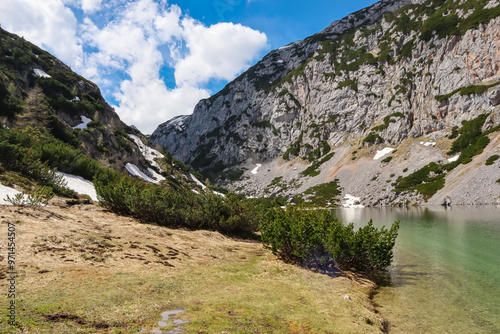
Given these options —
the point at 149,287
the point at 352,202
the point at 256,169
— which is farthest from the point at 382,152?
the point at 149,287

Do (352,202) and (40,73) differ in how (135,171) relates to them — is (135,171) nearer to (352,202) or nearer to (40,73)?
(40,73)

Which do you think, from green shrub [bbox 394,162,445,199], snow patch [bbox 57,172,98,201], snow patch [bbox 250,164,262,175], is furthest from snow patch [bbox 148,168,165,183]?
snow patch [bbox 250,164,262,175]

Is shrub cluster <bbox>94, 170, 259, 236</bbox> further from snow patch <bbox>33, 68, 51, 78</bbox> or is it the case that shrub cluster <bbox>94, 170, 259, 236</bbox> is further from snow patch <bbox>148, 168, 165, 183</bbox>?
snow patch <bbox>33, 68, 51, 78</bbox>

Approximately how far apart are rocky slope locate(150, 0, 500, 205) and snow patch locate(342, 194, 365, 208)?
2.22 m

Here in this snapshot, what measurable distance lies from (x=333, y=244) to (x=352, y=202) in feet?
302

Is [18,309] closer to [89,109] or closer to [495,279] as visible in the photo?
[495,279]

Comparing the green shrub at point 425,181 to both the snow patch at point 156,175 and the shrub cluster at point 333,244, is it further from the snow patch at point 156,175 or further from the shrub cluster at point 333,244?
the shrub cluster at point 333,244

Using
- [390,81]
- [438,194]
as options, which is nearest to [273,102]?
[390,81]

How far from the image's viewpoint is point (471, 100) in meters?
98.9

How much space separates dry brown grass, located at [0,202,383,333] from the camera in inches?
194

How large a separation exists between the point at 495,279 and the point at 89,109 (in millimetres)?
77494

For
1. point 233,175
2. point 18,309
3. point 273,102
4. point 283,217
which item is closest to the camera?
point 18,309

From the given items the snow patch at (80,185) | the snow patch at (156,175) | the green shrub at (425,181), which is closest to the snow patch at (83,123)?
the snow patch at (156,175)

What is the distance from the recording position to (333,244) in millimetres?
11727
